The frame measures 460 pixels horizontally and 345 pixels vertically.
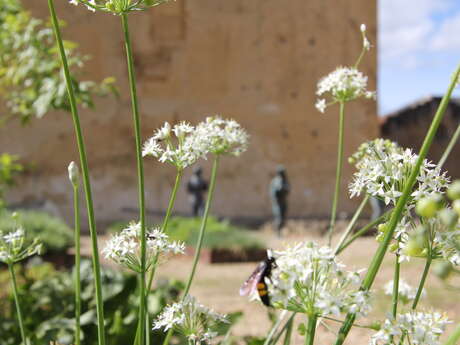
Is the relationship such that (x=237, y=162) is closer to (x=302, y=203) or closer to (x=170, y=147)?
(x=302, y=203)

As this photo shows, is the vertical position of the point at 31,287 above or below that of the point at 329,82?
below

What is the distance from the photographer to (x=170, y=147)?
1.22 m

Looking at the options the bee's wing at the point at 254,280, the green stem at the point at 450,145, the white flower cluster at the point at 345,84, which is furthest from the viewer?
the white flower cluster at the point at 345,84

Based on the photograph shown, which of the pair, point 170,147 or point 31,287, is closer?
point 170,147

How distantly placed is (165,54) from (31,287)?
34.9 ft

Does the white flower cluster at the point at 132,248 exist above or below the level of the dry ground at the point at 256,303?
above

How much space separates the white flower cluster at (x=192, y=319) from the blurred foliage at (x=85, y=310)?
1.12 meters

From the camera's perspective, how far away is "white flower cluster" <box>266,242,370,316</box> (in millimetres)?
814

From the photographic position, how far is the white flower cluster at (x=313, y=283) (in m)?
0.81

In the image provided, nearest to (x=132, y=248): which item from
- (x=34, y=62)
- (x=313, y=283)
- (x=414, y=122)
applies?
(x=313, y=283)

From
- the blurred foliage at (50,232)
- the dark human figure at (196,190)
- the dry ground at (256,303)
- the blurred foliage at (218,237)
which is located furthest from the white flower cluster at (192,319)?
the dark human figure at (196,190)

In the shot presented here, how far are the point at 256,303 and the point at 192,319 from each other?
1.00 meters

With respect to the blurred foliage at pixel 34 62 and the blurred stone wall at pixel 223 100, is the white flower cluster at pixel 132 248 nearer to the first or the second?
the blurred foliage at pixel 34 62

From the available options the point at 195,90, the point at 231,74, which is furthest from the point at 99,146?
the point at 231,74
